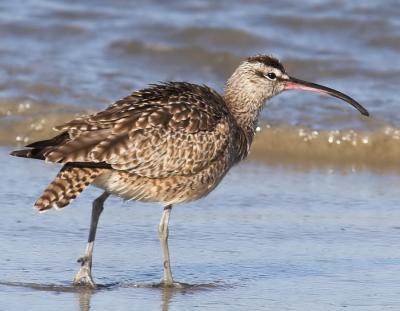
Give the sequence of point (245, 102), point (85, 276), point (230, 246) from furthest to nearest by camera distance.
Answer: point (245, 102) < point (230, 246) < point (85, 276)

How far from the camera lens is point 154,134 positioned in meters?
7.85

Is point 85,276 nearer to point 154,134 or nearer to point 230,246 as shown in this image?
point 154,134

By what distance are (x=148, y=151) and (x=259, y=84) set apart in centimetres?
143

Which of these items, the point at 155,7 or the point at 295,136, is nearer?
the point at 295,136

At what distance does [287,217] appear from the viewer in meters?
9.38

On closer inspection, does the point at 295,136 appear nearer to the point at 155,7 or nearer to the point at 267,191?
the point at 267,191

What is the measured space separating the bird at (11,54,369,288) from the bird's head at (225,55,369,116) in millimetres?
342

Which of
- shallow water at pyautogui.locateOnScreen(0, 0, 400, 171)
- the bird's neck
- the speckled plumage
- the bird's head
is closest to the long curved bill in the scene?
the bird's head

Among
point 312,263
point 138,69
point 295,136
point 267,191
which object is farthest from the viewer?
point 138,69

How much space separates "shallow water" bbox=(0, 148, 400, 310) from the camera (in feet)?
24.4

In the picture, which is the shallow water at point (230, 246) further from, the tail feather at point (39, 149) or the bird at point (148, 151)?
the tail feather at point (39, 149)

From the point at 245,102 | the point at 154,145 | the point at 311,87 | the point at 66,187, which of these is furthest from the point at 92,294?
the point at 311,87

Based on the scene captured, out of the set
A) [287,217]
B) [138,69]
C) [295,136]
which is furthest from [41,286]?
[138,69]

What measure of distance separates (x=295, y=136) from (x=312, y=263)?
343 cm
